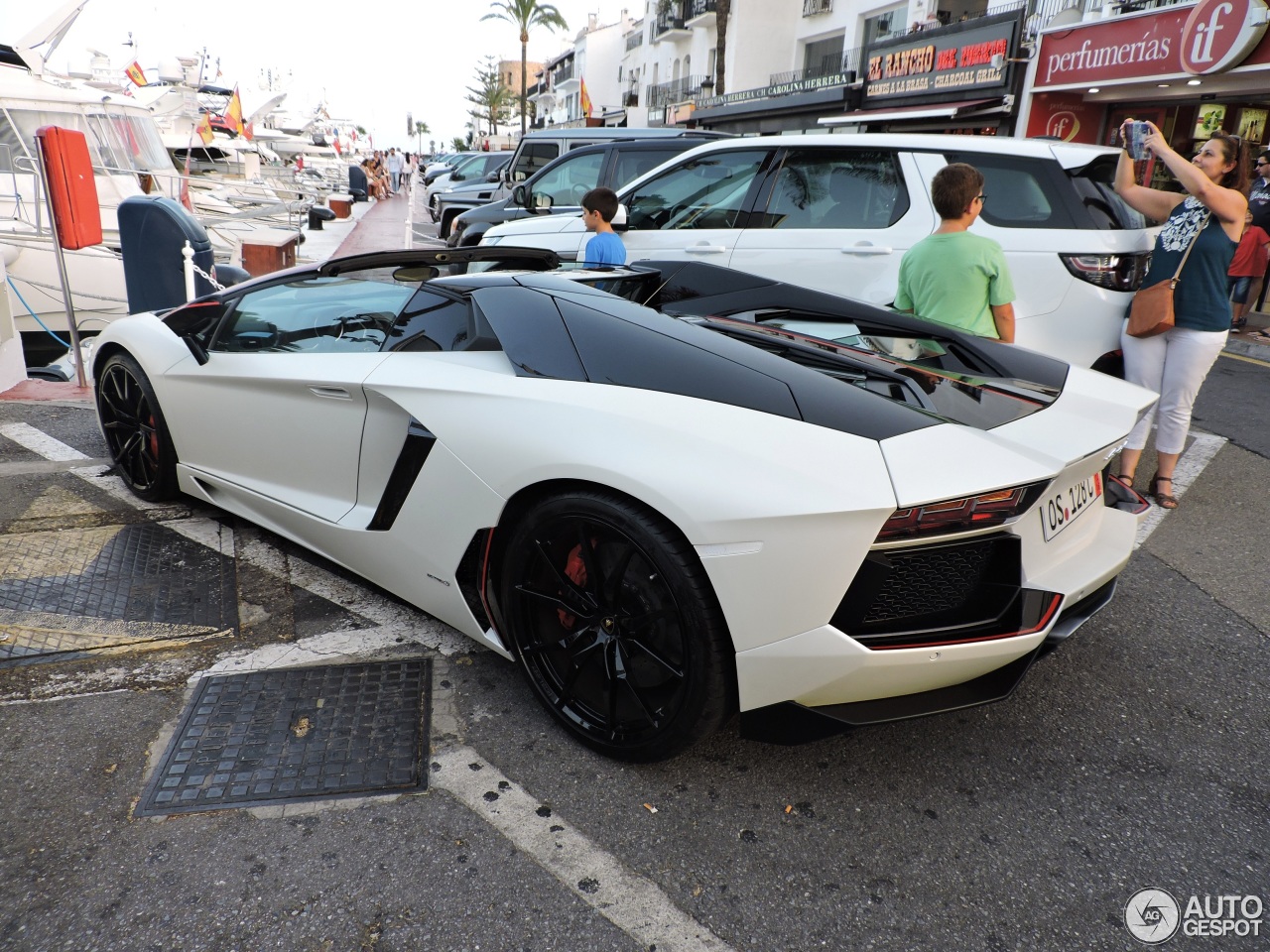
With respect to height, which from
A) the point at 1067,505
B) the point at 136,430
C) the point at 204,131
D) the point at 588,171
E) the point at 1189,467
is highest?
the point at 204,131

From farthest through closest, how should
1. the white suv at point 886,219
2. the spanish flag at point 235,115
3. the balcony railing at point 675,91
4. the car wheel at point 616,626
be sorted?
the balcony railing at point 675,91, the spanish flag at point 235,115, the white suv at point 886,219, the car wheel at point 616,626

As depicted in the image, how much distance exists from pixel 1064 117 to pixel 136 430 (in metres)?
17.7

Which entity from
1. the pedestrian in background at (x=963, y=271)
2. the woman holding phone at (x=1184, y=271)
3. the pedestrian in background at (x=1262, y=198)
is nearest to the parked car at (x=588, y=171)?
the woman holding phone at (x=1184, y=271)

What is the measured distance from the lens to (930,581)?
2133mm

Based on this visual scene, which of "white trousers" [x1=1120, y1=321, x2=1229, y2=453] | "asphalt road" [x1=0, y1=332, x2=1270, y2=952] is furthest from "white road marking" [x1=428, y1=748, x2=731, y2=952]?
"white trousers" [x1=1120, y1=321, x2=1229, y2=453]

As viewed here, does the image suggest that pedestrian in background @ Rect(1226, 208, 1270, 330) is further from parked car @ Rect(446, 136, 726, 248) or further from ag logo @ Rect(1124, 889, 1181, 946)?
ag logo @ Rect(1124, 889, 1181, 946)

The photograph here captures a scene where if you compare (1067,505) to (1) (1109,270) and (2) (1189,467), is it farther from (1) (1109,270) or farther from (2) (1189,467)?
(2) (1189,467)

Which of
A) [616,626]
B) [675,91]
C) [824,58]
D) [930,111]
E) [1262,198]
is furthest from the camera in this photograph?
[675,91]

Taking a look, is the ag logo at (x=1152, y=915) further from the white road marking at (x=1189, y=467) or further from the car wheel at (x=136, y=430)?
the car wheel at (x=136, y=430)

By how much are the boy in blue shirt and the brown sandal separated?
128 inches

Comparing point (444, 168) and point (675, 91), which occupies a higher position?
point (675, 91)

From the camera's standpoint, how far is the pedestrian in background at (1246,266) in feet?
31.7

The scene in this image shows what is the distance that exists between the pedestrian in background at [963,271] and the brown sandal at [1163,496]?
1439 millimetres

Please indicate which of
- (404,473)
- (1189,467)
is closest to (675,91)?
(1189,467)
